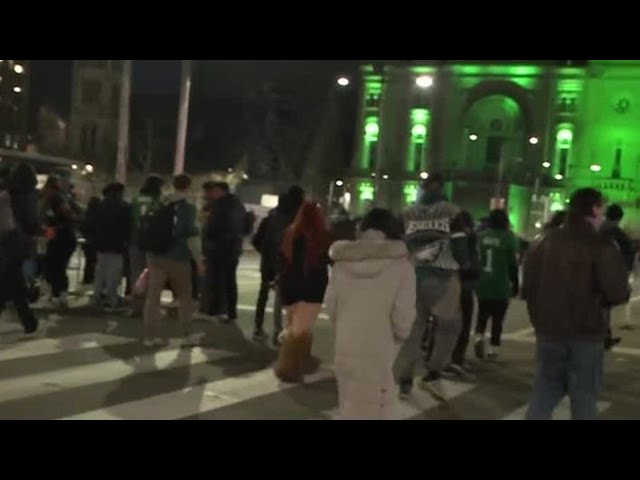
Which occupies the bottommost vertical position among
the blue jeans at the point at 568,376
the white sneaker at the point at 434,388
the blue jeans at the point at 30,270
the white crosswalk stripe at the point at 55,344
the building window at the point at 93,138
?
the white crosswalk stripe at the point at 55,344

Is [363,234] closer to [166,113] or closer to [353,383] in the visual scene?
[353,383]

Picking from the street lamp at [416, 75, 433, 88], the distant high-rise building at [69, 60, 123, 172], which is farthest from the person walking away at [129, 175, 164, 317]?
the distant high-rise building at [69, 60, 123, 172]

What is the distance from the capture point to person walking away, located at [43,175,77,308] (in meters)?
13.3

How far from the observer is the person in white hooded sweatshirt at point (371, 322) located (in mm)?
5855

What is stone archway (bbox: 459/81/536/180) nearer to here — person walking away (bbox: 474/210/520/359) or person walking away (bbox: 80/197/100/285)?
person walking away (bbox: 80/197/100/285)

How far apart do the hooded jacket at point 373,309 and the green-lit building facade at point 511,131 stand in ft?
243

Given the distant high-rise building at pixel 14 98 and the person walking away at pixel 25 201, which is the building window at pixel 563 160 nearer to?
the distant high-rise building at pixel 14 98

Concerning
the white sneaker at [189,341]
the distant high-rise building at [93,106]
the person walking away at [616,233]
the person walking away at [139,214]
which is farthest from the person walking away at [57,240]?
the distant high-rise building at [93,106]

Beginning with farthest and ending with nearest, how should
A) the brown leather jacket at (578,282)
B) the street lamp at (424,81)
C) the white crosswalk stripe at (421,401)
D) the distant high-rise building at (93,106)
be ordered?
the distant high-rise building at (93,106), the street lamp at (424,81), the white crosswalk stripe at (421,401), the brown leather jacket at (578,282)

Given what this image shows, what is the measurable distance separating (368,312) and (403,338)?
29 centimetres

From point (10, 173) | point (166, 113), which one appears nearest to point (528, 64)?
point (166, 113)

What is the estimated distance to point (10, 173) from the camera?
1059cm

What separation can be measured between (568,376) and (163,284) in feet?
17.4

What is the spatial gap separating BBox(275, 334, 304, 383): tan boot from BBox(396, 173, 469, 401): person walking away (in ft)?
3.43
